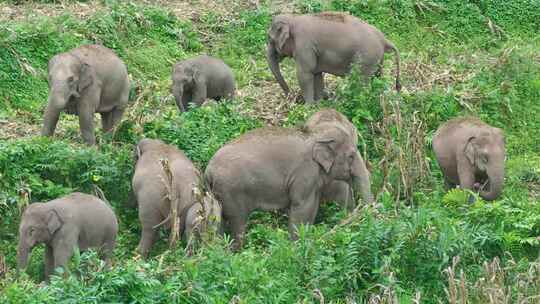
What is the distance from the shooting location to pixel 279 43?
56.6ft

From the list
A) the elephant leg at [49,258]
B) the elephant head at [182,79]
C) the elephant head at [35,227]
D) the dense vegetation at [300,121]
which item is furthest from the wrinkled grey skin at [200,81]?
the elephant head at [35,227]

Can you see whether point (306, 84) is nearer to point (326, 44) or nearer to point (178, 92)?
point (326, 44)

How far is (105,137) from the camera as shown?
15.5m

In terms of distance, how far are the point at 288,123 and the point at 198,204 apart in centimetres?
292

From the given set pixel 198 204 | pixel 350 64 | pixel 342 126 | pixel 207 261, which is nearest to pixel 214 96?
pixel 350 64

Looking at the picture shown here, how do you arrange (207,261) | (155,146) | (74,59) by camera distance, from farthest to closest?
1. (74,59)
2. (155,146)
3. (207,261)

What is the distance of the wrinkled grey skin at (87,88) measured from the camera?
15266mm

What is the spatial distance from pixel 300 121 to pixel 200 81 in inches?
67.7

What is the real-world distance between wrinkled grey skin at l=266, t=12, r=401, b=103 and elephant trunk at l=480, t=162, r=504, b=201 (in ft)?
9.48

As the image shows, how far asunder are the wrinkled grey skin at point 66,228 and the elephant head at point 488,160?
12.4 ft

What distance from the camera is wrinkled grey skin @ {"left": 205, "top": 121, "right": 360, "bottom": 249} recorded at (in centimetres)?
1388

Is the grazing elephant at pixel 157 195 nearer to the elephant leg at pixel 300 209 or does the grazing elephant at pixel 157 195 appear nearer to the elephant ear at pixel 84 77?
the elephant leg at pixel 300 209

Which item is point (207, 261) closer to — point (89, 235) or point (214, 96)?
point (89, 235)

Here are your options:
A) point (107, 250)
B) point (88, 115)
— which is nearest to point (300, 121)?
point (88, 115)
